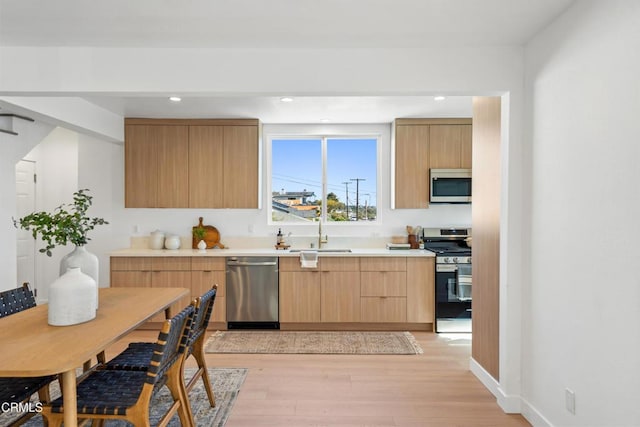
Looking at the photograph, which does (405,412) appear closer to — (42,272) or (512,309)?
(512,309)

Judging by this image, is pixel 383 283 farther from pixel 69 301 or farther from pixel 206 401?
pixel 69 301

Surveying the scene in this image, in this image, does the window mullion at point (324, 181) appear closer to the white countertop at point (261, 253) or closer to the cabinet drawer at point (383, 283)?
the white countertop at point (261, 253)

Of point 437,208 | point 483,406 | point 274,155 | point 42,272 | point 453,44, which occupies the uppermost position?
point 453,44

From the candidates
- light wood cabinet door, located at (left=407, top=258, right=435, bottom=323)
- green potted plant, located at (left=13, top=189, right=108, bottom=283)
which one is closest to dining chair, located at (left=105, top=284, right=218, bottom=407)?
green potted plant, located at (left=13, top=189, right=108, bottom=283)

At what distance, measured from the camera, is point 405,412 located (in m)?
2.66

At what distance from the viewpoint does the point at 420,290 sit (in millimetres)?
4406

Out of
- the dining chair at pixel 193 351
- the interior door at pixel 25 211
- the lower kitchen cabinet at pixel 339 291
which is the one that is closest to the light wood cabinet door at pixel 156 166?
the interior door at pixel 25 211

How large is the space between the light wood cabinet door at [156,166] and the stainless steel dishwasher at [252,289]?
1106 mm

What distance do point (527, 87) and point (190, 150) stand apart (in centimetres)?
364

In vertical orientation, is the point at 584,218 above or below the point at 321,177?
below

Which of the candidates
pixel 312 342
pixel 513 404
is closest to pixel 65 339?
pixel 312 342

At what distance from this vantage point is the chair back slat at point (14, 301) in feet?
7.89

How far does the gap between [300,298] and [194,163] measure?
2.05 metres

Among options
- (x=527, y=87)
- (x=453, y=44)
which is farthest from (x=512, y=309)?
(x=453, y=44)
